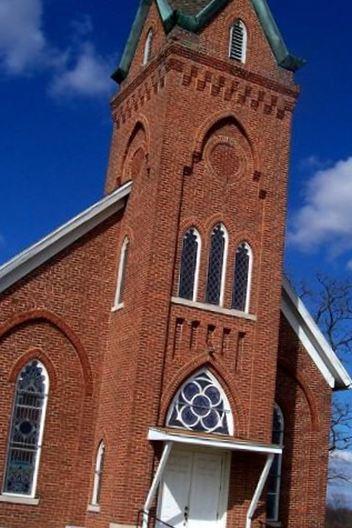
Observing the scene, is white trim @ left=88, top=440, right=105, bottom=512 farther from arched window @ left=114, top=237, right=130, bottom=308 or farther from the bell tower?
arched window @ left=114, top=237, right=130, bottom=308

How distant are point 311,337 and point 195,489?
5.43m

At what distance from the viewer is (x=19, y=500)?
57.6ft

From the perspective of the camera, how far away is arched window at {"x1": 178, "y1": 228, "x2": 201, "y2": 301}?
18.3 m

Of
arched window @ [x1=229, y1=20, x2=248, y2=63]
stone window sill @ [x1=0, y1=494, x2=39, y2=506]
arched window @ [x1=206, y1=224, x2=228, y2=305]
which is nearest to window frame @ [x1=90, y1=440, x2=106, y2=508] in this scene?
stone window sill @ [x1=0, y1=494, x2=39, y2=506]

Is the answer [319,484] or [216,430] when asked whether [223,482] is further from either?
[319,484]

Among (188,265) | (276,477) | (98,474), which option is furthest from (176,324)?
(276,477)

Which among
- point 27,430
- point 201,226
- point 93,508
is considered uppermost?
point 201,226

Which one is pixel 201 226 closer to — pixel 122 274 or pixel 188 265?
pixel 188 265

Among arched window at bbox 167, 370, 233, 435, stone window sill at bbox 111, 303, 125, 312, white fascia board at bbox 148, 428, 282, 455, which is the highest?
stone window sill at bbox 111, 303, 125, 312

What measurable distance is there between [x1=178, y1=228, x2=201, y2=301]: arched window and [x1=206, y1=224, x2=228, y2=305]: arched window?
0.36 m

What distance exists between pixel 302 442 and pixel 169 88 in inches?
352

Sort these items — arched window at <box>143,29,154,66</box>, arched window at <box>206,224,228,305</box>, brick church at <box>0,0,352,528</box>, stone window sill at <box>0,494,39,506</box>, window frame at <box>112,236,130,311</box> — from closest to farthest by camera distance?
→ stone window sill at <box>0,494,39,506</box>, brick church at <box>0,0,352,528</box>, arched window at <box>206,224,228,305</box>, window frame at <box>112,236,130,311</box>, arched window at <box>143,29,154,66</box>

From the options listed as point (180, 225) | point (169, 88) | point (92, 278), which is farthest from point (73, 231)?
point (169, 88)

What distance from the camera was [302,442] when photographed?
20734 millimetres
